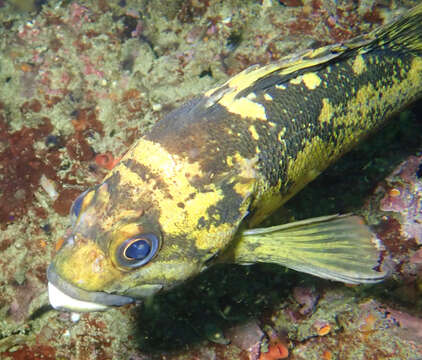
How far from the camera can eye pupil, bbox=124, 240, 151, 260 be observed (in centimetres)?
203

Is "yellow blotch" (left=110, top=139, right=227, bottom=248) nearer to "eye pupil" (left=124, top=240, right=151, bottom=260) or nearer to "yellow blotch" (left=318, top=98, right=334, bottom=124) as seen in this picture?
"eye pupil" (left=124, top=240, right=151, bottom=260)

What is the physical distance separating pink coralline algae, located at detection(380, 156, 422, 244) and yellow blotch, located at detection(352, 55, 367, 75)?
62.1 inches

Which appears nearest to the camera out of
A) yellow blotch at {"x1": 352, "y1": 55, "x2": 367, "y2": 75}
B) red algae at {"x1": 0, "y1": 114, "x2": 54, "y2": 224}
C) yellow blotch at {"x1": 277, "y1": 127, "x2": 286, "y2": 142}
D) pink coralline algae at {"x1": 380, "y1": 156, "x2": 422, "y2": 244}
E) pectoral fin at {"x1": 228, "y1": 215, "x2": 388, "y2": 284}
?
pectoral fin at {"x1": 228, "y1": 215, "x2": 388, "y2": 284}

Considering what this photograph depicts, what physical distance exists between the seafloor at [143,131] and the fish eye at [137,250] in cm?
149

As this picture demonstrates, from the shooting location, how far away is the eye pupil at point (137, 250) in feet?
6.64

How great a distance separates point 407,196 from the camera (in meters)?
3.63

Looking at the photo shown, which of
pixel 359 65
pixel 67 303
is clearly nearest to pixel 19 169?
pixel 67 303

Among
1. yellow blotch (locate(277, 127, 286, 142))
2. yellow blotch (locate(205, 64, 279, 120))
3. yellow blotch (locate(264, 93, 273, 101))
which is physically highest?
yellow blotch (locate(205, 64, 279, 120))

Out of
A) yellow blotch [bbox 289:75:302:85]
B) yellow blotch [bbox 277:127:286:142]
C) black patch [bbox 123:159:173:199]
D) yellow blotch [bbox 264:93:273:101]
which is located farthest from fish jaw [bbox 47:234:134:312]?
yellow blotch [bbox 289:75:302:85]

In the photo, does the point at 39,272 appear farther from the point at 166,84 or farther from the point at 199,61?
the point at 199,61

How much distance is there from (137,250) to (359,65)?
2.61 metres

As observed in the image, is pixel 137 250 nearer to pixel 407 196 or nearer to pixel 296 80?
pixel 296 80

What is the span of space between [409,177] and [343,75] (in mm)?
1804

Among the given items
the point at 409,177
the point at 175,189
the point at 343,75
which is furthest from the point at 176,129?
the point at 409,177
